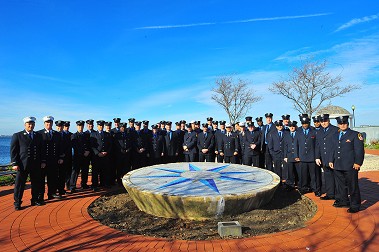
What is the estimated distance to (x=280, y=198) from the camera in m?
6.78

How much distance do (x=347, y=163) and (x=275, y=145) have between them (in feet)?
8.48

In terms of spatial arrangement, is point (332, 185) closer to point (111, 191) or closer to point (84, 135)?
point (111, 191)

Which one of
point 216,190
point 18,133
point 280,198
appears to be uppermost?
point 18,133

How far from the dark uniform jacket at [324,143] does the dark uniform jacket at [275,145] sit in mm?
1206

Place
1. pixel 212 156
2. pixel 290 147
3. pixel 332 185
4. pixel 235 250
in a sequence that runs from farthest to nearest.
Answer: pixel 212 156, pixel 290 147, pixel 332 185, pixel 235 250

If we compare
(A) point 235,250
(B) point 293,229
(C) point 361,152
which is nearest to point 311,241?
(B) point 293,229

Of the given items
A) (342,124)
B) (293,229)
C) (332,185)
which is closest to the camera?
(293,229)

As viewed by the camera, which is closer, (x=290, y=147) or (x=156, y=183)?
(x=156, y=183)

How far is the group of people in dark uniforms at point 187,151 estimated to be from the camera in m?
5.86

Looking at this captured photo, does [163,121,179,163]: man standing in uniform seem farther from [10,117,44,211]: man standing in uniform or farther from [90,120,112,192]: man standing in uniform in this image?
[10,117,44,211]: man standing in uniform

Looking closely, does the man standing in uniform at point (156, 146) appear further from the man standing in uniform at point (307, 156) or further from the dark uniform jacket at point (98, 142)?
the man standing in uniform at point (307, 156)

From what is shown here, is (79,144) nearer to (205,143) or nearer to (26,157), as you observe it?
(26,157)

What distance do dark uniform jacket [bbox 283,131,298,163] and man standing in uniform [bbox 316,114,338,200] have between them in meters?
0.60

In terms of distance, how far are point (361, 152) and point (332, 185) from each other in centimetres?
132
